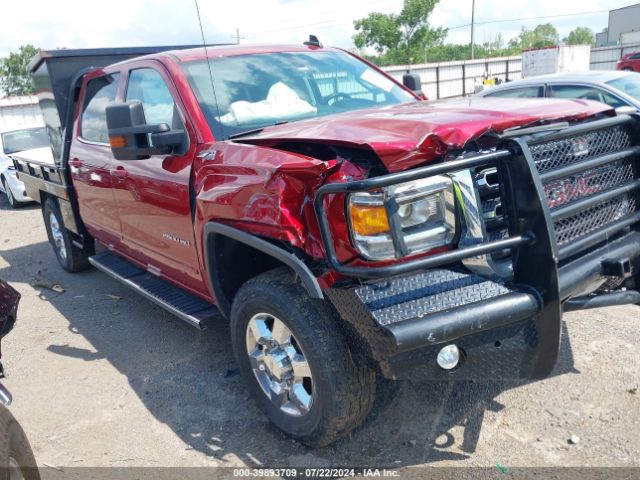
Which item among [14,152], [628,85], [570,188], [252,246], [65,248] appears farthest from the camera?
[14,152]

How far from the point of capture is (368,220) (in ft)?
8.18

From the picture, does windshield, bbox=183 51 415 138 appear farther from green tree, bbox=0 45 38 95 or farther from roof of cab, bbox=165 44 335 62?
green tree, bbox=0 45 38 95

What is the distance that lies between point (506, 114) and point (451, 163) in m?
0.54

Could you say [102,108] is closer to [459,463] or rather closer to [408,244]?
[408,244]

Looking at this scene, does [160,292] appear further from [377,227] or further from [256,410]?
[377,227]

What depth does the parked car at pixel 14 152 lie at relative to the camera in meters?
11.5

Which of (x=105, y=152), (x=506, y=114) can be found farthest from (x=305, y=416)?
(x=105, y=152)

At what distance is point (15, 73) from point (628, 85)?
50025 mm

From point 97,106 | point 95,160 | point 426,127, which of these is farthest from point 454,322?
point 97,106

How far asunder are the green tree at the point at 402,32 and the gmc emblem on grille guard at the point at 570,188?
223 ft

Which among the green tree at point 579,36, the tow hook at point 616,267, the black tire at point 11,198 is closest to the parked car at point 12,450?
the tow hook at point 616,267

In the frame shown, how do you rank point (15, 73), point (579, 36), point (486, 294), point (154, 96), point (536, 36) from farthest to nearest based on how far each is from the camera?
point (579, 36) → point (536, 36) → point (15, 73) → point (154, 96) → point (486, 294)

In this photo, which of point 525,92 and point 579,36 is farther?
point 579,36

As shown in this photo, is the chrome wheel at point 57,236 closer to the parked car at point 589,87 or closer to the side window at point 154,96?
the side window at point 154,96
